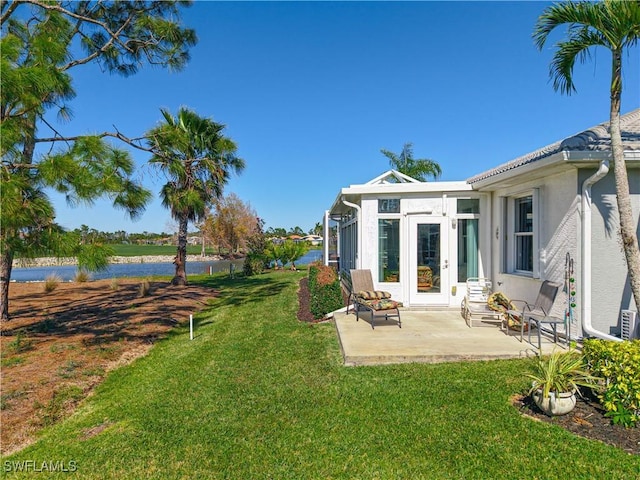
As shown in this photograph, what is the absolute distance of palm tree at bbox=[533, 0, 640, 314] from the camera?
15.5 feet

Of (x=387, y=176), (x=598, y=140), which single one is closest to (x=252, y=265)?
(x=387, y=176)

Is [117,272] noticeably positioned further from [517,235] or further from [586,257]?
[586,257]

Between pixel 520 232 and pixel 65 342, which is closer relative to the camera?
pixel 65 342

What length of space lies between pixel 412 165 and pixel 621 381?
89.4 ft

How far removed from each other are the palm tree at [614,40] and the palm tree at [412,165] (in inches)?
916

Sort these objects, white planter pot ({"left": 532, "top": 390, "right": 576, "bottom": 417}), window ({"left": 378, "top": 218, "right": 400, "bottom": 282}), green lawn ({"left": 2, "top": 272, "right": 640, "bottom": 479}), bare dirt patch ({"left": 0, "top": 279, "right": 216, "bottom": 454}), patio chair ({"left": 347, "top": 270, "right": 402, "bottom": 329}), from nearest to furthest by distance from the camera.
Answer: green lawn ({"left": 2, "top": 272, "right": 640, "bottom": 479}) < white planter pot ({"left": 532, "top": 390, "right": 576, "bottom": 417}) < bare dirt patch ({"left": 0, "top": 279, "right": 216, "bottom": 454}) < patio chair ({"left": 347, "top": 270, "right": 402, "bottom": 329}) < window ({"left": 378, "top": 218, "right": 400, "bottom": 282})

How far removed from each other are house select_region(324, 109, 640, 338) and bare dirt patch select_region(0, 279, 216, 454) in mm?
5850

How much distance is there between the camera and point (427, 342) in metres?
6.24

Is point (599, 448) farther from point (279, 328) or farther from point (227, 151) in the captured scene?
point (227, 151)

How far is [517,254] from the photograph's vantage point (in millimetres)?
8406

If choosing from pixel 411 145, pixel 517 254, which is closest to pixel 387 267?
pixel 517 254

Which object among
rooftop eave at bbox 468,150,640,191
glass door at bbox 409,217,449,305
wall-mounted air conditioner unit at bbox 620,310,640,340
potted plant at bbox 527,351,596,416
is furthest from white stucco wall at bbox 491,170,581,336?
potted plant at bbox 527,351,596,416

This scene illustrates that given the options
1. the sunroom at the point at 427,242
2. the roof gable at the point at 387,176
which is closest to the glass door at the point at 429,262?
the sunroom at the point at 427,242

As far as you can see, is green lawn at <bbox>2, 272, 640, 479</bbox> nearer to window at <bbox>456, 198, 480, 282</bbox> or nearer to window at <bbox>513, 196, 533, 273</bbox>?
window at <bbox>513, 196, 533, 273</bbox>
